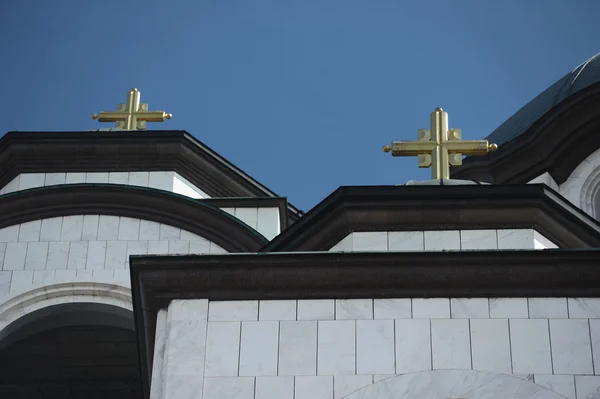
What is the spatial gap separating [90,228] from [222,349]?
20.2ft

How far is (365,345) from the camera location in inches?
480

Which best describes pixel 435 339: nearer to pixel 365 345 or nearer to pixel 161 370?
pixel 365 345

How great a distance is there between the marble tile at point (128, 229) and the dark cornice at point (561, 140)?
5434 mm

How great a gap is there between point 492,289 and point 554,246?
143 cm

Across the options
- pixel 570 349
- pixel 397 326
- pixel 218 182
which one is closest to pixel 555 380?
pixel 570 349

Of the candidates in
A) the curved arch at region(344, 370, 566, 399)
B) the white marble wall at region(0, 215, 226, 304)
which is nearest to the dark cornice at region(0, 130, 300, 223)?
the white marble wall at region(0, 215, 226, 304)

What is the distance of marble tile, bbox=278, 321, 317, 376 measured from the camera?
12094mm

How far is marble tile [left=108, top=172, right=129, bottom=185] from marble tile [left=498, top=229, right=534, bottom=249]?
8001 millimetres

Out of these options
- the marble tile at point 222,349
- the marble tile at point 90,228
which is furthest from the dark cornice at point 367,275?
the marble tile at point 90,228

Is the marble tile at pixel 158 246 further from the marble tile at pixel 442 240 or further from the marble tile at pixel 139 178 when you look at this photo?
the marble tile at pixel 442 240

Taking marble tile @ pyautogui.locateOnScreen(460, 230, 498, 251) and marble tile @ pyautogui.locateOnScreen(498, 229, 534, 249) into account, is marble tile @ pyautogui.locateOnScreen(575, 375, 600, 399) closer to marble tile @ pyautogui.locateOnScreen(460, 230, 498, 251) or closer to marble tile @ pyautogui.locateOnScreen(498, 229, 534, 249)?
marble tile @ pyautogui.locateOnScreen(498, 229, 534, 249)

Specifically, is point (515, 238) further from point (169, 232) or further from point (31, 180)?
point (31, 180)

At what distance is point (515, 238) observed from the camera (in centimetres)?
1353

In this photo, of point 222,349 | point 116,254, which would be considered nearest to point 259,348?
point 222,349
